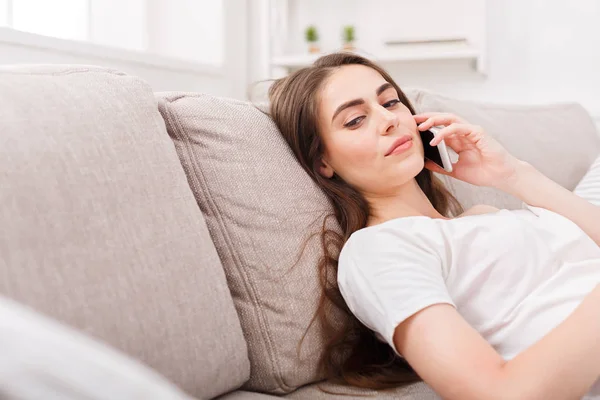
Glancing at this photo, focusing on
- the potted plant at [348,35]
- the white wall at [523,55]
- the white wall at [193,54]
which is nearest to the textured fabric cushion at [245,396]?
the white wall at [193,54]

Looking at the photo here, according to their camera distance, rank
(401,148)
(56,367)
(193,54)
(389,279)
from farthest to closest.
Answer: (193,54) → (401,148) → (389,279) → (56,367)

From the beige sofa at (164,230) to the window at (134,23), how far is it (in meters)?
1.05

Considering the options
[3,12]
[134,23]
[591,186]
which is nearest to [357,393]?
[591,186]

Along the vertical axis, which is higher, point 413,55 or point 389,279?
point 413,55

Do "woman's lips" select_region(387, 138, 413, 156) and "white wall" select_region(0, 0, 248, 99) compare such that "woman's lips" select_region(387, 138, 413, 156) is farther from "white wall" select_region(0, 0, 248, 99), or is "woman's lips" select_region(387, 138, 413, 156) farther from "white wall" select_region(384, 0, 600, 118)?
"white wall" select_region(384, 0, 600, 118)

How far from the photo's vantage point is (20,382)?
0.34 metres

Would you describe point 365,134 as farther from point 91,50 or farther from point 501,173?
point 91,50

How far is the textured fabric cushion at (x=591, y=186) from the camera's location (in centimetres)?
172

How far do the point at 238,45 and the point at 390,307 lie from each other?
204cm

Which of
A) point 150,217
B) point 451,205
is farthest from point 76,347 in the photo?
point 451,205

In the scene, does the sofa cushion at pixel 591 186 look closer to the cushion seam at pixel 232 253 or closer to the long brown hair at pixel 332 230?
the long brown hair at pixel 332 230

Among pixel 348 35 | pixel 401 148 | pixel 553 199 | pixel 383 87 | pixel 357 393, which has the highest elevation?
pixel 348 35

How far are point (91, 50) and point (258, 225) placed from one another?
40.8 inches

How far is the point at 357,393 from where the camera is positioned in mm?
1044
